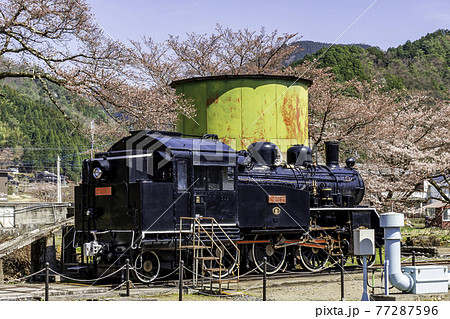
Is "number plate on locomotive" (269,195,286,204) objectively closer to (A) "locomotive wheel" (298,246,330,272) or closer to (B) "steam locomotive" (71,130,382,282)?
(B) "steam locomotive" (71,130,382,282)

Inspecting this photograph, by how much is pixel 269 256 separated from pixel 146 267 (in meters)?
3.86

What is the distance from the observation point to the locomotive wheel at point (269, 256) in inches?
614

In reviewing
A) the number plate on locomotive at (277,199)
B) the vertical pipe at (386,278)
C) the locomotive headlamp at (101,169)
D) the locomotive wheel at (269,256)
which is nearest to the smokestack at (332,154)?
the number plate on locomotive at (277,199)

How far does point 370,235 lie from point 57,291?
6089mm

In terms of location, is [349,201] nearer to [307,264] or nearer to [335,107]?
[307,264]

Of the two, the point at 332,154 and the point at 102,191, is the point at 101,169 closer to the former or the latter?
the point at 102,191

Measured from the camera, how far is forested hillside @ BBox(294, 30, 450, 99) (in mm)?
57906

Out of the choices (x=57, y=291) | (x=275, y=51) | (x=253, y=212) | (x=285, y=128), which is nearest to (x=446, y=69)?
(x=275, y=51)

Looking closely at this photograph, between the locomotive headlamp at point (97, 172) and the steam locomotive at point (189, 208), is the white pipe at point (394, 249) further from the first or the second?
the locomotive headlamp at point (97, 172)

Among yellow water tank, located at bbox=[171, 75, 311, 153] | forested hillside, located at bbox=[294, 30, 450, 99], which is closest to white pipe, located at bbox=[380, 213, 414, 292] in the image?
yellow water tank, located at bbox=[171, 75, 311, 153]

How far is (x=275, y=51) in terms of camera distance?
31328mm

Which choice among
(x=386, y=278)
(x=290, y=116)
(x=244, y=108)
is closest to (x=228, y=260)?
(x=386, y=278)

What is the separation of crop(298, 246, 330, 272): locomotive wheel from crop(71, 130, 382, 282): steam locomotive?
0.04 m

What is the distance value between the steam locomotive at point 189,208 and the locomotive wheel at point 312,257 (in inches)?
1.5
